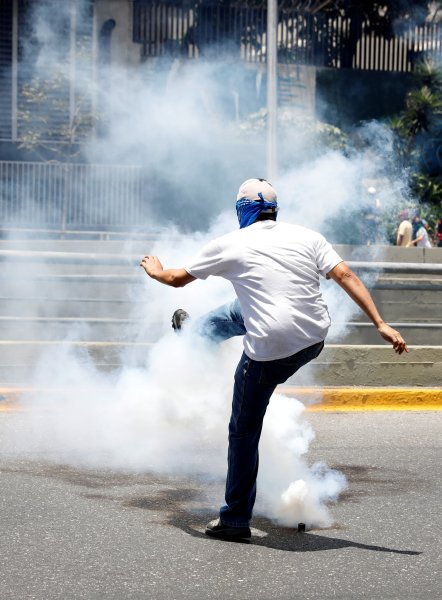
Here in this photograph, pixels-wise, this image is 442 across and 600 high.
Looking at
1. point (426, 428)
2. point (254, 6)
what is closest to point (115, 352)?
point (426, 428)

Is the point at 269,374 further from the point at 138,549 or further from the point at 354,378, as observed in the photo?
the point at 354,378

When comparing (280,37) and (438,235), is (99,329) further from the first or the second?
(280,37)

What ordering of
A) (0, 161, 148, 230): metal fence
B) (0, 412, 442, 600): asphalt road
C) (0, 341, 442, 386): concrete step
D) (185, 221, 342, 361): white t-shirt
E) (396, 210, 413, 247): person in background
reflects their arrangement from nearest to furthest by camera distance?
(0, 412, 442, 600): asphalt road < (185, 221, 342, 361): white t-shirt < (0, 341, 442, 386): concrete step < (396, 210, 413, 247): person in background < (0, 161, 148, 230): metal fence

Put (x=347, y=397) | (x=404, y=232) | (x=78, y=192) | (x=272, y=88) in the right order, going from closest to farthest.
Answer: (x=347, y=397) < (x=404, y=232) < (x=272, y=88) < (x=78, y=192)

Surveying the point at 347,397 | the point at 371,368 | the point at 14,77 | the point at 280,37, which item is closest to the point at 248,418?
the point at 347,397

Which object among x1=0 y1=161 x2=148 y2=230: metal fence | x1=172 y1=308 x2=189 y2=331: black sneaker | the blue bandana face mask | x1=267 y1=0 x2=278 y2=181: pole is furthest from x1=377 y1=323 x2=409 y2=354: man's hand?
x1=0 y1=161 x2=148 y2=230: metal fence

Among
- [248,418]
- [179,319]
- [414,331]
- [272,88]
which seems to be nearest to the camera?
[248,418]

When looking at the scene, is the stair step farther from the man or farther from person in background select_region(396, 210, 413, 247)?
person in background select_region(396, 210, 413, 247)

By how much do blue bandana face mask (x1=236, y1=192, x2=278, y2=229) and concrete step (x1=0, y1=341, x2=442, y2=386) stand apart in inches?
149

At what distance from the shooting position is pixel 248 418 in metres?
4.53

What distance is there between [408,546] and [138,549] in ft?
3.60

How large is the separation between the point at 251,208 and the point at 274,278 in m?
0.32

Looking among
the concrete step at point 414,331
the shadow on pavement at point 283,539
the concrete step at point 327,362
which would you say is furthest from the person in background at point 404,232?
the shadow on pavement at point 283,539

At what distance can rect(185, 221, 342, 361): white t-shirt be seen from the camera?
14.4 feet
